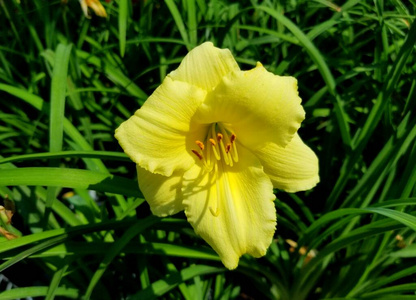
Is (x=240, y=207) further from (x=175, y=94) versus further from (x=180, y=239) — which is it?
(x=180, y=239)

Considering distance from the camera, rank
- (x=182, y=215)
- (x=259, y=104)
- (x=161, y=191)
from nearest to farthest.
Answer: (x=259, y=104), (x=161, y=191), (x=182, y=215)

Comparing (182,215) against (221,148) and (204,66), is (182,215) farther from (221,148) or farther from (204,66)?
(204,66)

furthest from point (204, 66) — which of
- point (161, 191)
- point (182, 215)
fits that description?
point (182, 215)

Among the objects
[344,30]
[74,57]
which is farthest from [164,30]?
[344,30]

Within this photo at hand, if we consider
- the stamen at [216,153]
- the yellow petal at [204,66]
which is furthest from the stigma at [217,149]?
the yellow petal at [204,66]

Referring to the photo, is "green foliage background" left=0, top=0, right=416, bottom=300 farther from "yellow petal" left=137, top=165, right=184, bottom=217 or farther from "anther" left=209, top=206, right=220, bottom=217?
"anther" left=209, top=206, right=220, bottom=217

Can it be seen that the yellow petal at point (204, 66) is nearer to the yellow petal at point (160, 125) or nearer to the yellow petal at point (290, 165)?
the yellow petal at point (160, 125)

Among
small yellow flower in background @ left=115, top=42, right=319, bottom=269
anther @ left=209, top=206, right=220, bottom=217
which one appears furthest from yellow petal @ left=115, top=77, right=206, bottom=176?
anther @ left=209, top=206, right=220, bottom=217
